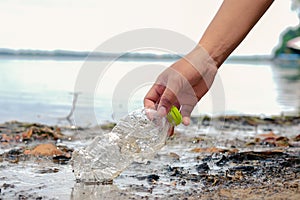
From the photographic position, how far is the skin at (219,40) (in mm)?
2449

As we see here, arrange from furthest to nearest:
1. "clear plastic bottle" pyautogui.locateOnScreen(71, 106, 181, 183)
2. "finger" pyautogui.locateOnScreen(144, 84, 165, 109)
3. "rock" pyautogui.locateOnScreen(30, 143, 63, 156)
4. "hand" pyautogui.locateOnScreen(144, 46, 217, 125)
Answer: "rock" pyautogui.locateOnScreen(30, 143, 63, 156) < "clear plastic bottle" pyautogui.locateOnScreen(71, 106, 181, 183) < "finger" pyautogui.locateOnScreen(144, 84, 165, 109) < "hand" pyautogui.locateOnScreen(144, 46, 217, 125)

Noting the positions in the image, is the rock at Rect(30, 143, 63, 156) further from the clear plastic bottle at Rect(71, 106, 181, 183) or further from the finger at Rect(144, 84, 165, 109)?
the finger at Rect(144, 84, 165, 109)

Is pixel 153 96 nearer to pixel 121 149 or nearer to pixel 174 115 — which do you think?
pixel 174 115

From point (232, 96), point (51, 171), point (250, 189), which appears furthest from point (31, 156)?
point (232, 96)

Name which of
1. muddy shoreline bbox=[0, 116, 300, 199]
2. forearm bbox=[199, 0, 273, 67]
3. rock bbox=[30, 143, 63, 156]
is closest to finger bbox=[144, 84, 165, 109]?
forearm bbox=[199, 0, 273, 67]

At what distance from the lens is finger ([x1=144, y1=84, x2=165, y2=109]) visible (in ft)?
8.22

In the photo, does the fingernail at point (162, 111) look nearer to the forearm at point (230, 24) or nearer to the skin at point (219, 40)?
the skin at point (219, 40)

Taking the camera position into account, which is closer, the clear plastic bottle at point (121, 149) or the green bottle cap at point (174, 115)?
the green bottle cap at point (174, 115)

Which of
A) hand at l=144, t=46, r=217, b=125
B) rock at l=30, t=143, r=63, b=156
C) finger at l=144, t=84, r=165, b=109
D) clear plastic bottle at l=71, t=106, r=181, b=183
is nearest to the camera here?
hand at l=144, t=46, r=217, b=125

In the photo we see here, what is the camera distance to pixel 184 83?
243 centimetres

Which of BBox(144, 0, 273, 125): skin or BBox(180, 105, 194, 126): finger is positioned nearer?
BBox(144, 0, 273, 125): skin

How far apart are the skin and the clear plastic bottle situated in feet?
0.73

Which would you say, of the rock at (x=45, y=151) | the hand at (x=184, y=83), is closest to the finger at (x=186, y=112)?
the hand at (x=184, y=83)

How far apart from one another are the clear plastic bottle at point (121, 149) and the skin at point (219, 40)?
222 millimetres
